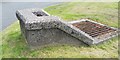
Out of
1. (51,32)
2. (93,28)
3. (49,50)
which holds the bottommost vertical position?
(49,50)

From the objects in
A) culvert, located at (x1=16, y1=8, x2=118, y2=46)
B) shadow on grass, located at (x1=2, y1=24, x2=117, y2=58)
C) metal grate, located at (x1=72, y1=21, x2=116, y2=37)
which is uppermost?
culvert, located at (x1=16, y1=8, x2=118, y2=46)

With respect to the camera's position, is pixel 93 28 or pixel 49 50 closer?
pixel 49 50

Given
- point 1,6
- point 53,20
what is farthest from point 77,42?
point 1,6

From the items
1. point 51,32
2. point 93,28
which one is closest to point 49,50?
point 51,32

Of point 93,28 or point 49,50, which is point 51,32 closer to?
point 49,50

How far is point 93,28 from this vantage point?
10.6 meters

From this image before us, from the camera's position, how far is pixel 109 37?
9.48 metres

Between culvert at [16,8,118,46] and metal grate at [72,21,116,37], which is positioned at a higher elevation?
culvert at [16,8,118,46]

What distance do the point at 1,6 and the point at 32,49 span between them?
15.5 m

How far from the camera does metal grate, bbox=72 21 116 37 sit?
995 cm

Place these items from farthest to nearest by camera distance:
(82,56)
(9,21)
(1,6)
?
(1,6), (9,21), (82,56)

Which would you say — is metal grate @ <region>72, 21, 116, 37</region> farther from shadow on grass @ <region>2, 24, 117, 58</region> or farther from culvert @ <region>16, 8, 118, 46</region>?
shadow on grass @ <region>2, 24, 117, 58</region>

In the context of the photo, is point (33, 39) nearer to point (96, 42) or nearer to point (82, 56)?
point (82, 56)

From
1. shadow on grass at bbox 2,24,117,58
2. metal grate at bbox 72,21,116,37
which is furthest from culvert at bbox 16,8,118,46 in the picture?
metal grate at bbox 72,21,116,37
